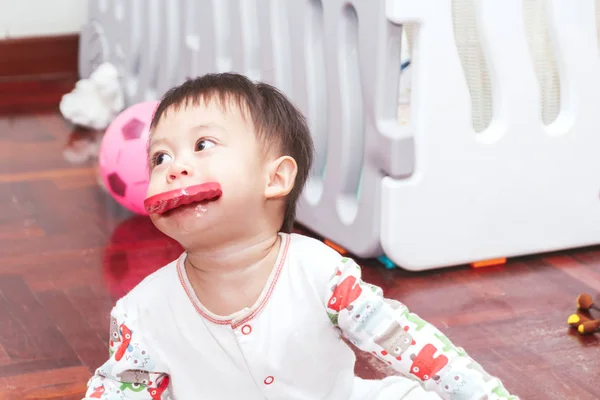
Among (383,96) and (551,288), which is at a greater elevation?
(383,96)

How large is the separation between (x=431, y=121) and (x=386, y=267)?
0.27 m

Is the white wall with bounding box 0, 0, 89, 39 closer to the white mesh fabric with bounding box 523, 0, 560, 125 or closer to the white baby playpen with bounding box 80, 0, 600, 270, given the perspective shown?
the white baby playpen with bounding box 80, 0, 600, 270

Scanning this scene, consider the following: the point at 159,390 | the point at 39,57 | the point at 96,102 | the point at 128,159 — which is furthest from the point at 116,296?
the point at 39,57

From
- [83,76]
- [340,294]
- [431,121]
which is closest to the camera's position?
[340,294]

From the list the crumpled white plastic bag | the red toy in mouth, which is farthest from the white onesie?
the crumpled white plastic bag

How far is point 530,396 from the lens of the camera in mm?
1275

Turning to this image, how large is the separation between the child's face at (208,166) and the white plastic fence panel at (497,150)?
600 millimetres

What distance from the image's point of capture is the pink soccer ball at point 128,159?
6.29 feet

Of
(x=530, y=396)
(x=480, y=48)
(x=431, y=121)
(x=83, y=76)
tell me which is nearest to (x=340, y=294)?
(x=530, y=396)

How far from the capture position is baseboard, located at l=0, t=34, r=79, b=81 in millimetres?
3207

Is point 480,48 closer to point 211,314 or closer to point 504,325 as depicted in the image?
point 504,325

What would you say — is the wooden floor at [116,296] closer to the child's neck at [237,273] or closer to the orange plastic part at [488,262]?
the orange plastic part at [488,262]

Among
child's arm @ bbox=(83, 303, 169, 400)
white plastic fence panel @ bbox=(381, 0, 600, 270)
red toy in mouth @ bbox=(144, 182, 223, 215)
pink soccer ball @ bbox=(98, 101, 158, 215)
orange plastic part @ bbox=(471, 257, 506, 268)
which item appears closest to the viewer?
red toy in mouth @ bbox=(144, 182, 223, 215)

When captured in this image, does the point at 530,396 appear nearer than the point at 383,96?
Yes
